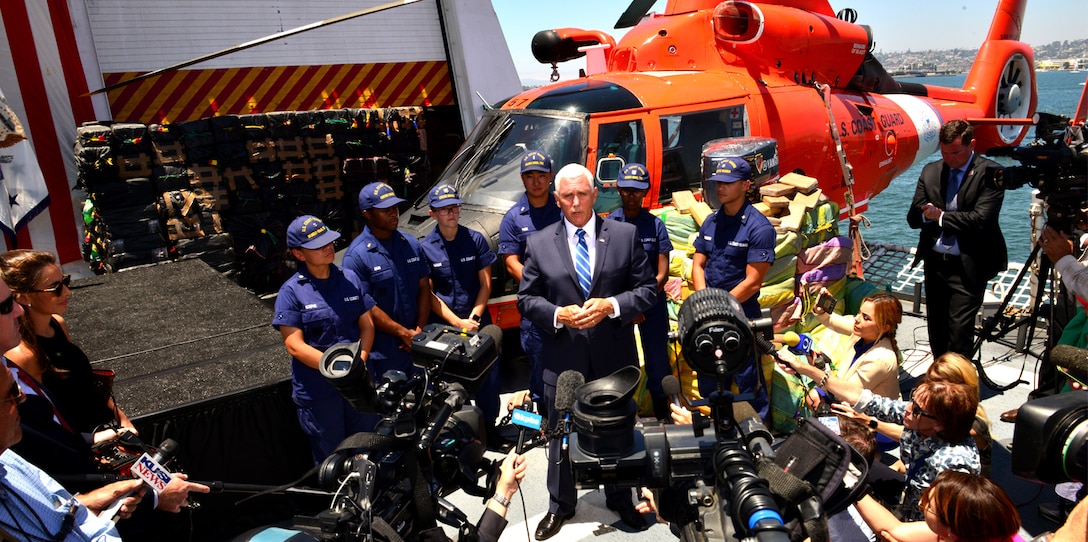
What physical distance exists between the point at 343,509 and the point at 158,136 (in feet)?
22.5

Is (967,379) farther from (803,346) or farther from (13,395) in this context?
(13,395)

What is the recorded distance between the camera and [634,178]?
15.3 ft

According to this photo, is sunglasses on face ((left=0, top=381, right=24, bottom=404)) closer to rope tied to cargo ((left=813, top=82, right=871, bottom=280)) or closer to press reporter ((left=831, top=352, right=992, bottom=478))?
press reporter ((left=831, top=352, right=992, bottom=478))

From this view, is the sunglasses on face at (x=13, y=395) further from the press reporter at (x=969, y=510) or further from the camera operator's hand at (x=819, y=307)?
the camera operator's hand at (x=819, y=307)

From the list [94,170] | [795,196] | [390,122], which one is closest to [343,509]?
[795,196]

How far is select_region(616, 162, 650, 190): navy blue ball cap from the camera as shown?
4.64 meters

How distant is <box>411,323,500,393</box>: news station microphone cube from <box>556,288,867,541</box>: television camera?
43 cm

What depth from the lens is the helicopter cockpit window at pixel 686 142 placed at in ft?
19.5

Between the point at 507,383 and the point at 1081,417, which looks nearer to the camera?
the point at 1081,417

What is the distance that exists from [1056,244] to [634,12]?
639cm

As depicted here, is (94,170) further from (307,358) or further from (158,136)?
(307,358)

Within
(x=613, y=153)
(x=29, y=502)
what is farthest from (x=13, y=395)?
(x=613, y=153)

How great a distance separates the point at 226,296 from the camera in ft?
18.0

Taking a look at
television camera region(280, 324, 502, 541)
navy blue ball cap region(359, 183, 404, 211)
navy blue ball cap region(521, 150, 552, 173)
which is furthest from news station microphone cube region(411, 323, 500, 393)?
navy blue ball cap region(521, 150, 552, 173)
